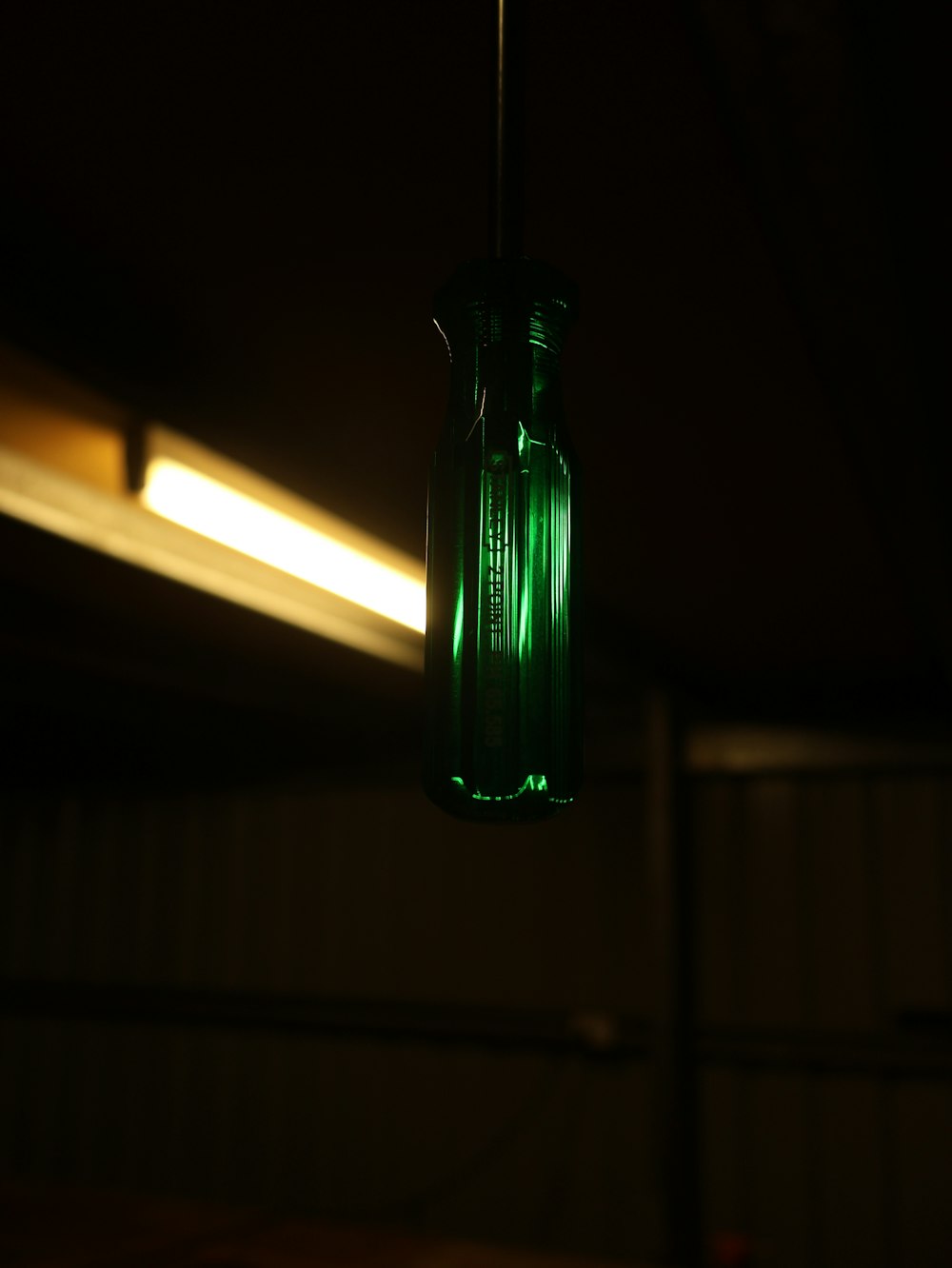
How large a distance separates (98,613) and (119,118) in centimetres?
187

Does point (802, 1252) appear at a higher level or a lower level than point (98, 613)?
lower

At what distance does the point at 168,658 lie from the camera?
341 cm

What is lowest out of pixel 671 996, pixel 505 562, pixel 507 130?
pixel 671 996

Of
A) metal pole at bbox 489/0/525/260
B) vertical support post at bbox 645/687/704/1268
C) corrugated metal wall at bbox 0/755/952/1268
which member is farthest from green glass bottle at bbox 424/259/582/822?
corrugated metal wall at bbox 0/755/952/1268

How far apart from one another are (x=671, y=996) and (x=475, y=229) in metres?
2.87

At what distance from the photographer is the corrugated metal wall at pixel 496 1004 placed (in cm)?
340

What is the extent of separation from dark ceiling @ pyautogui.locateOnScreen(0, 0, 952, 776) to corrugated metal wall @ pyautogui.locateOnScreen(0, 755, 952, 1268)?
1.96m

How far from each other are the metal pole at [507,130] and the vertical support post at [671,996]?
9.98 ft

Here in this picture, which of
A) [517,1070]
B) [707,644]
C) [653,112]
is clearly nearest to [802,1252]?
[517,1070]

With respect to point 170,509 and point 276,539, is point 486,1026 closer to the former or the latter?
point 276,539

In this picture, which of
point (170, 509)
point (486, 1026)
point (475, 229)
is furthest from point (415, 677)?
point (475, 229)

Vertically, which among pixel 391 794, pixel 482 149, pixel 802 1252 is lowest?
pixel 802 1252

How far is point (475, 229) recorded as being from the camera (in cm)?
110

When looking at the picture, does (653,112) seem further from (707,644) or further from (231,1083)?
(231,1083)
